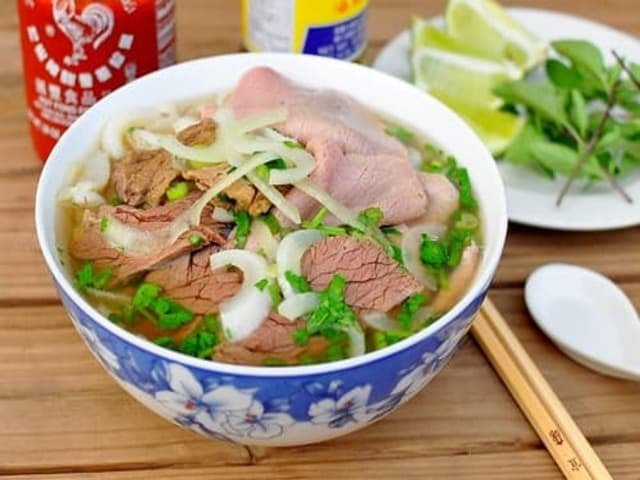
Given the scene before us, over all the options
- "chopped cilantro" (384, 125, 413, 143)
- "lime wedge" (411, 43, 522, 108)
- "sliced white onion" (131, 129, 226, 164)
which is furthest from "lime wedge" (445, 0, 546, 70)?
"sliced white onion" (131, 129, 226, 164)

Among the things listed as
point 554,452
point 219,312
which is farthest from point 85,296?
point 554,452

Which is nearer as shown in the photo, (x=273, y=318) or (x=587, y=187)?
(x=273, y=318)

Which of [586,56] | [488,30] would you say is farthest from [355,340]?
[488,30]

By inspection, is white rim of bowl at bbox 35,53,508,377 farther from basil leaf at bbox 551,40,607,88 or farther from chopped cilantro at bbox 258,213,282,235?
basil leaf at bbox 551,40,607,88

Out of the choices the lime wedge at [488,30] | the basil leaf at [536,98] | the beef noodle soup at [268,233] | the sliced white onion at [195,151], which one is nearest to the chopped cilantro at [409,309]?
the beef noodle soup at [268,233]

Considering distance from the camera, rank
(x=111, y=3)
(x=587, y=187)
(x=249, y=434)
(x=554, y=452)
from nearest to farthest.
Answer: (x=249, y=434) < (x=554, y=452) < (x=111, y=3) < (x=587, y=187)

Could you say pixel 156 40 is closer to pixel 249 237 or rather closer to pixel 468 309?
pixel 249 237

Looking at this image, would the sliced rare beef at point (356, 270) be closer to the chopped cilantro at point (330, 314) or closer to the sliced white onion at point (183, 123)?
the chopped cilantro at point (330, 314)
